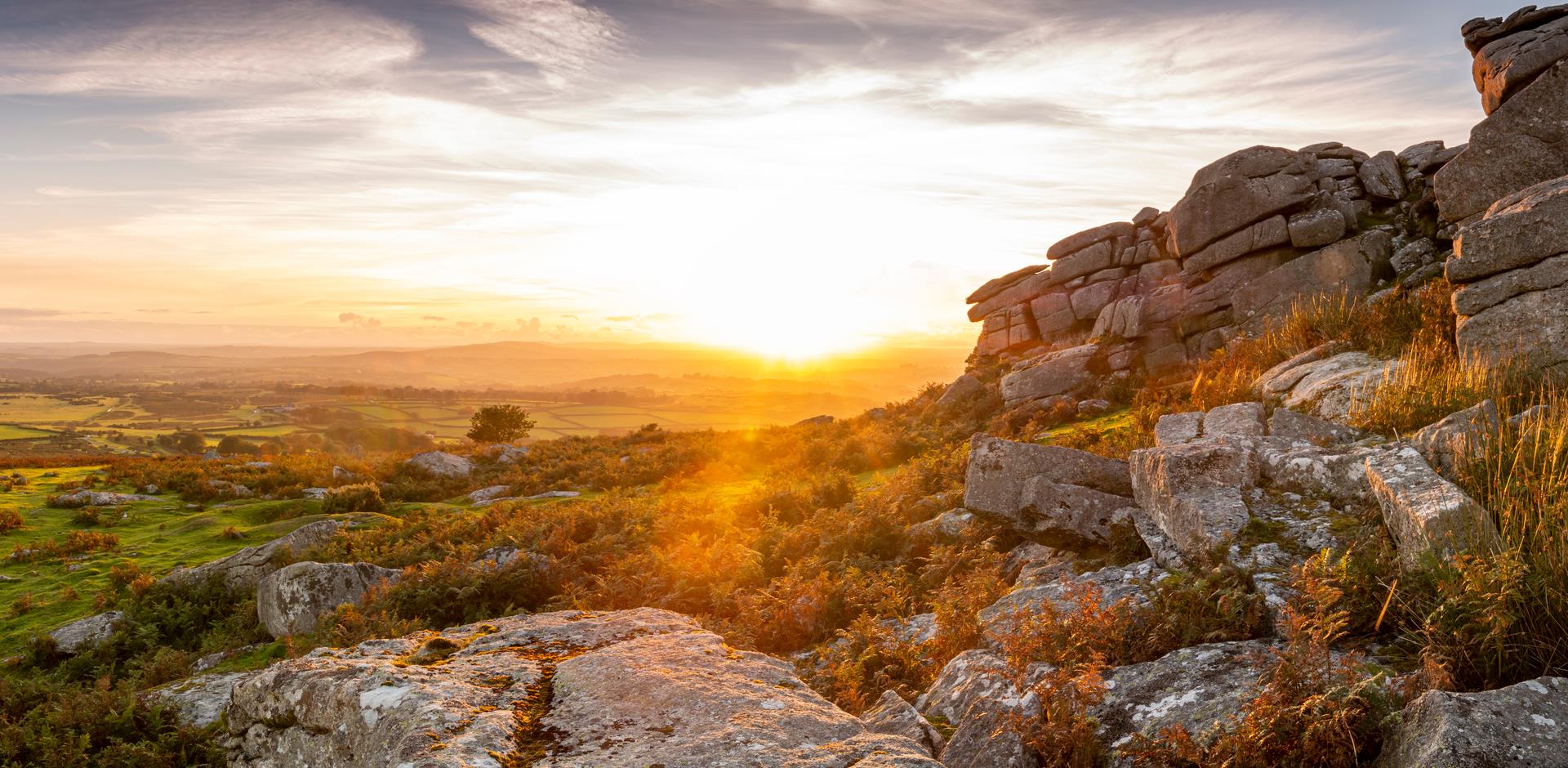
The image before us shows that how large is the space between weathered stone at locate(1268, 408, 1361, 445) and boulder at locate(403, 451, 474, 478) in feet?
87.2

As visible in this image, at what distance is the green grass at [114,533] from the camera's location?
14.4m

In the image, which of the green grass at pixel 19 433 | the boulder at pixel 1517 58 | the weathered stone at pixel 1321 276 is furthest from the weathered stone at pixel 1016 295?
the green grass at pixel 19 433

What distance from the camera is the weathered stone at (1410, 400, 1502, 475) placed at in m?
7.77

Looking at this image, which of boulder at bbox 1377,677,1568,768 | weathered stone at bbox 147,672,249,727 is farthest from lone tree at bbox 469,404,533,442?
boulder at bbox 1377,677,1568,768

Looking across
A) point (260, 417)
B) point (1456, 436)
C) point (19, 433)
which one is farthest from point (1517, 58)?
point (260, 417)

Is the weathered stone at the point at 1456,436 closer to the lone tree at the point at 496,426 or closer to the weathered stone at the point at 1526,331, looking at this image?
the weathered stone at the point at 1526,331

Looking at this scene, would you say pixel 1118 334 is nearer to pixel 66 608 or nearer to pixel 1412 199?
pixel 1412 199

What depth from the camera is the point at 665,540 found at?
15641 mm

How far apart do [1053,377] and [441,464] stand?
24.0 meters

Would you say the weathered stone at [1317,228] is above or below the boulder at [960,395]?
above

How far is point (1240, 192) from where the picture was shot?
89.9ft

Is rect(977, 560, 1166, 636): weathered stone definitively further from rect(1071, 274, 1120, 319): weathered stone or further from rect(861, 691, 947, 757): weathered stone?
rect(1071, 274, 1120, 319): weathered stone

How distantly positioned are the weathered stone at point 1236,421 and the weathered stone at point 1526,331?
128 inches

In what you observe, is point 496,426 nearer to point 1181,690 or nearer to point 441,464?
point 441,464
